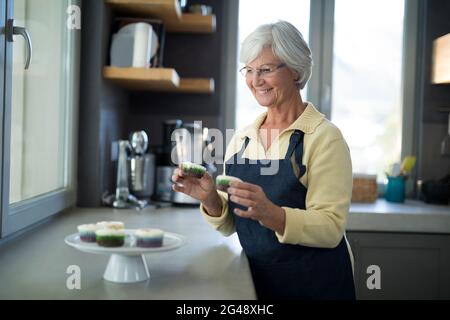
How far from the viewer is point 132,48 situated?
2.22 metres

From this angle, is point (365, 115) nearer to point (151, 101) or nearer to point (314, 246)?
point (151, 101)

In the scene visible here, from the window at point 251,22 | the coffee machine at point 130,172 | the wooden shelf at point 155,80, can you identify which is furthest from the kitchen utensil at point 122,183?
the window at point 251,22

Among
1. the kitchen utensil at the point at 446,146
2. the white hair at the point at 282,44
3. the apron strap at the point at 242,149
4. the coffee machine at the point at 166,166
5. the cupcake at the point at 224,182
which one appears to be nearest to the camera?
the cupcake at the point at 224,182

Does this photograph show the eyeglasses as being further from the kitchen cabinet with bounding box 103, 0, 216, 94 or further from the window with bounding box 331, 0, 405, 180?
the window with bounding box 331, 0, 405, 180

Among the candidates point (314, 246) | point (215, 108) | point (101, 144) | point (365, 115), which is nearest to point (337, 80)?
point (365, 115)

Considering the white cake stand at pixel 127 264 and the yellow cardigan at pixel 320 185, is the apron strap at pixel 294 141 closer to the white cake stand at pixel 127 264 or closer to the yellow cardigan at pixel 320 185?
the yellow cardigan at pixel 320 185

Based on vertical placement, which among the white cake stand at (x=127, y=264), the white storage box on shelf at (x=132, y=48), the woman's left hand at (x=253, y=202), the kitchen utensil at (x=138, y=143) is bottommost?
the white cake stand at (x=127, y=264)

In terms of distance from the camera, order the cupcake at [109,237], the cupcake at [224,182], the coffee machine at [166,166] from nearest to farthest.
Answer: the cupcake at [109,237], the cupcake at [224,182], the coffee machine at [166,166]

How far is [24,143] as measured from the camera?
5.15 ft

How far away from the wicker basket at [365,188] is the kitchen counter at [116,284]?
1006 mm

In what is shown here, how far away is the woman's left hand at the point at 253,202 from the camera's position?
3.52 feet

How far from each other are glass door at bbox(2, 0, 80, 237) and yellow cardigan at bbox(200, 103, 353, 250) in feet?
2.20
